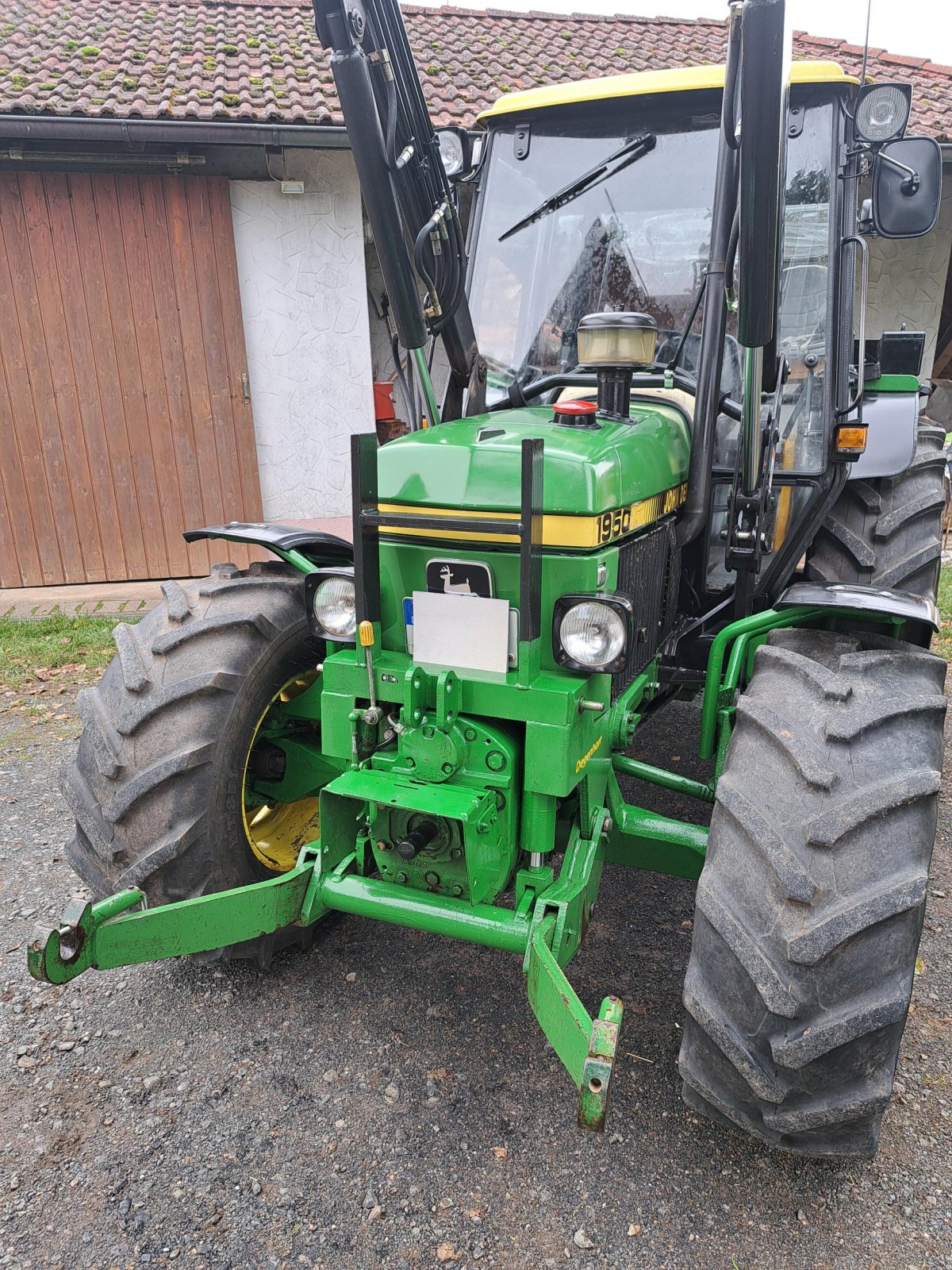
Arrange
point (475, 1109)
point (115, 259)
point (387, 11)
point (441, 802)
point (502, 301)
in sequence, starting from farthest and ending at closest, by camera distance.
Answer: point (115, 259) → point (502, 301) → point (387, 11) → point (475, 1109) → point (441, 802)

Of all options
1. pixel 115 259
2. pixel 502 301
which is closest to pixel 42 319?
pixel 115 259

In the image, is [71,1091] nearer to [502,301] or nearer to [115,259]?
[502,301]

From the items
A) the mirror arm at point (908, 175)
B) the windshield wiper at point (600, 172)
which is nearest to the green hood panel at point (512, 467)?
the windshield wiper at point (600, 172)

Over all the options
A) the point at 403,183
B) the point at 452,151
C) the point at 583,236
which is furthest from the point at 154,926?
the point at 452,151

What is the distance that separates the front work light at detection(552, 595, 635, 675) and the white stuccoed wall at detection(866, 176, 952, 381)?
8.72m

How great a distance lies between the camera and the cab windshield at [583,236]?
316 cm

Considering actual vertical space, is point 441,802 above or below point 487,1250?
above

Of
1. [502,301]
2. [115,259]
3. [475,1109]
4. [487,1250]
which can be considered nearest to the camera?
[487,1250]

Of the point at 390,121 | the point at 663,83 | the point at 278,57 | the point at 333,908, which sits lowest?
the point at 333,908

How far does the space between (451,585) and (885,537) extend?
75.1 inches

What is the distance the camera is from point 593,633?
234cm

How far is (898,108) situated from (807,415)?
0.97 meters

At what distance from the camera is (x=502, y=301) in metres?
3.37

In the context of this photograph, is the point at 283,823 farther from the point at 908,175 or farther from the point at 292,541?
the point at 908,175
